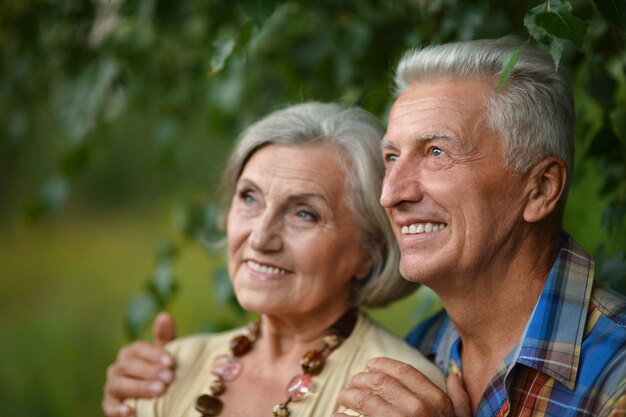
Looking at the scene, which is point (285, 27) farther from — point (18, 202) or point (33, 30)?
point (18, 202)

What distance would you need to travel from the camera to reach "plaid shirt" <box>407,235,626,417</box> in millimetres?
1808

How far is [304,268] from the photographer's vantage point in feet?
7.68

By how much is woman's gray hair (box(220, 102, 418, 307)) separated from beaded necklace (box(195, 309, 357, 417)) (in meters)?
0.13

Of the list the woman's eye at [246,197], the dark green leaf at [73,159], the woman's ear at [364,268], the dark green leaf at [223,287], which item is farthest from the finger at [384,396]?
the dark green leaf at [73,159]

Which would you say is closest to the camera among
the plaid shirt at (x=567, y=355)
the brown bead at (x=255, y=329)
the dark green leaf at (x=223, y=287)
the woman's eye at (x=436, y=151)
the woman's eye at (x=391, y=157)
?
the plaid shirt at (x=567, y=355)

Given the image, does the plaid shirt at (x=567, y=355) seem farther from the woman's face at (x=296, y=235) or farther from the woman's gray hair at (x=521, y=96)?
the woman's face at (x=296, y=235)

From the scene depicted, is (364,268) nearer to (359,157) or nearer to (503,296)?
(359,157)

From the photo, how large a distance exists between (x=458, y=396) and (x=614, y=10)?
1033 millimetres

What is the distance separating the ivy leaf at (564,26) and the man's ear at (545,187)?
15.8 inches

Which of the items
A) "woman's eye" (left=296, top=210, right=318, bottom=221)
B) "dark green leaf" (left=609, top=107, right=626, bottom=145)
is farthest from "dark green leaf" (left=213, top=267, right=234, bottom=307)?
"dark green leaf" (left=609, top=107, right=626, bottom=145)

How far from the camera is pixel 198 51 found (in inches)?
155

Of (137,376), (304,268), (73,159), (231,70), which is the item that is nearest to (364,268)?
(304,268)

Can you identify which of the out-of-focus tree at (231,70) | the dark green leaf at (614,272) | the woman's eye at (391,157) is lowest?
the dark green leaf at (614,272)

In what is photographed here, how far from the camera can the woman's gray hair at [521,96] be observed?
199 centimetres
